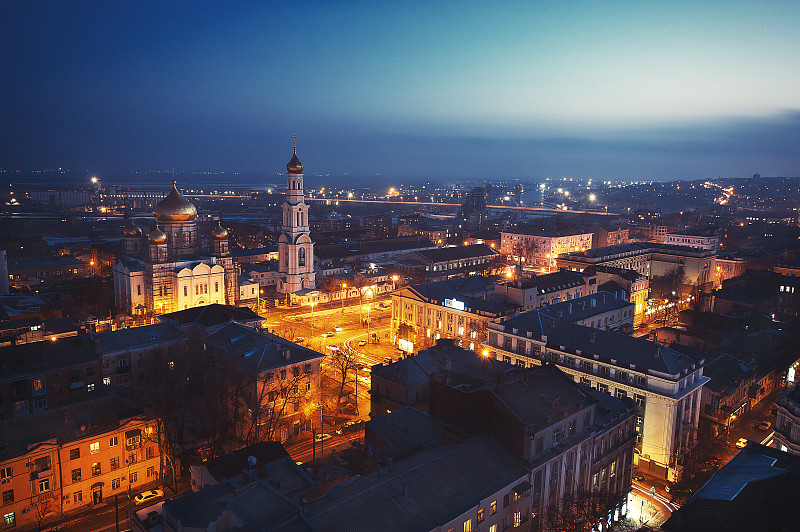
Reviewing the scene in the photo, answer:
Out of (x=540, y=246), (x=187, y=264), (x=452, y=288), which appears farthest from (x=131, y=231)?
(x=540, y=246)

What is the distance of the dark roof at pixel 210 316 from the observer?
57.0 metres

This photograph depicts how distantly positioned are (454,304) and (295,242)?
1356 inches

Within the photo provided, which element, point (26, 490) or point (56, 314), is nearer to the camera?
point (26, 490)

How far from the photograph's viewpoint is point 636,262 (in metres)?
109

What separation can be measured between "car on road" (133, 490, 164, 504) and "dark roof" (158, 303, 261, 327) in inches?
900

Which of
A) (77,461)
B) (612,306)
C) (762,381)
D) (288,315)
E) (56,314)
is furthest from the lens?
(288,315)

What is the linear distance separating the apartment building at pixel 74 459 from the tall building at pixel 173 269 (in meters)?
38.7

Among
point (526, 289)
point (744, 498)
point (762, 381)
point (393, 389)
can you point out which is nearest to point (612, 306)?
point (526, 289)

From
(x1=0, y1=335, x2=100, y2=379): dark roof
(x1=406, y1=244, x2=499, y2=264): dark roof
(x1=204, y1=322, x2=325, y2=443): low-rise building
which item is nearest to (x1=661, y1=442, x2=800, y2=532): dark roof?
(x1=204, y1=322, x2=325, y2=443): low-rise building

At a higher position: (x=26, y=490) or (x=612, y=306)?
(x=612, y=306)

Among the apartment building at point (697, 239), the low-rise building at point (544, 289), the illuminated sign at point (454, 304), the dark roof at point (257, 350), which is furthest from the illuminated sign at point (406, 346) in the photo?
the apartment building at point (697, 239)

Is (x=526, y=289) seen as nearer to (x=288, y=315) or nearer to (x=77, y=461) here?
(x=288, y=315)

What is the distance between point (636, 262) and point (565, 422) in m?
87.8

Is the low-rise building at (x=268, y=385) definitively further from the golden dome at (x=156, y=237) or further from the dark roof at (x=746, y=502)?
the golden dome at (x=156, y=237)
